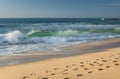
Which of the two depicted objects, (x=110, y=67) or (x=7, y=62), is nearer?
(x=110, y=67)

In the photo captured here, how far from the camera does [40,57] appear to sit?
36.1ft

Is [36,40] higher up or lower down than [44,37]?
higher up

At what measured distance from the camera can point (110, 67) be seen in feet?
23.3

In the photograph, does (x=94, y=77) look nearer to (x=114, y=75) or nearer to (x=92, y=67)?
(x=114, y=75)

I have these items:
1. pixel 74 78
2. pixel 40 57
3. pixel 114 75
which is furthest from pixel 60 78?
pixel 40 57

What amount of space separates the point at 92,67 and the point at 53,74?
3.52ft

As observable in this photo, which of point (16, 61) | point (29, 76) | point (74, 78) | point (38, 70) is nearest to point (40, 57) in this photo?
point (16, 61)

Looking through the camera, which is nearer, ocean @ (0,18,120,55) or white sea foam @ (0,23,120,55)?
white sea foam @ (0,23,120,55)

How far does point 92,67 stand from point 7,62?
357cm

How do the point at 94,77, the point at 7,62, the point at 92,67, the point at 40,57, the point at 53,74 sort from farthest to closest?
the point at 40,57 → the point at 7,62 → the point at 92,67 → the point at 53,74 → the point at 94,77

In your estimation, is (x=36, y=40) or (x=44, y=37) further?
(x=44, y=37)

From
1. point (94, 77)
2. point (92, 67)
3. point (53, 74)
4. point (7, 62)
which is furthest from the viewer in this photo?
point (7, 62)

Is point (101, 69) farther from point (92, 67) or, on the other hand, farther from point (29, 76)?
point (29, 76)

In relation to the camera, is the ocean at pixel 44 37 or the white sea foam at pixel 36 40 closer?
the white sea foam at pixel 36 40
